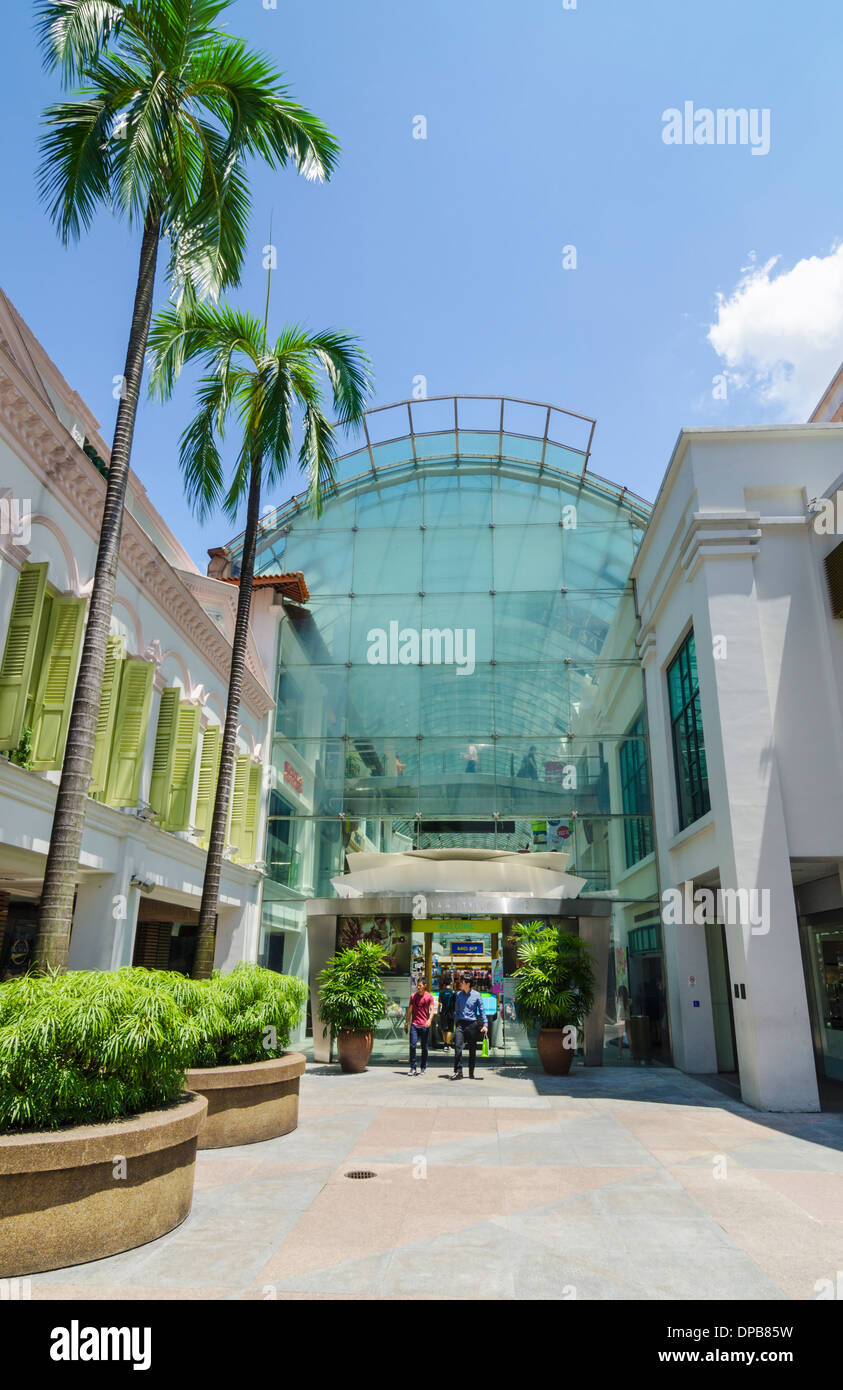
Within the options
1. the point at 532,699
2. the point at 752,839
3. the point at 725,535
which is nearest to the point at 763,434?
the point at 725,535

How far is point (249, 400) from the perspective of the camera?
14.1m

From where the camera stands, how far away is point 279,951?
21.5 meters

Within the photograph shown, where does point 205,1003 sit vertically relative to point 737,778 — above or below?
below

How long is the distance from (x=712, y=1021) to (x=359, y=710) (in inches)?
425

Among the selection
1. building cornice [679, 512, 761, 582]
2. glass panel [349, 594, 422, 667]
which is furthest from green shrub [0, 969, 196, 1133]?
glass panel [349, 594, 422, 667]

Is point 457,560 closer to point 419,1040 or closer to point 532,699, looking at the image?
point 532,699

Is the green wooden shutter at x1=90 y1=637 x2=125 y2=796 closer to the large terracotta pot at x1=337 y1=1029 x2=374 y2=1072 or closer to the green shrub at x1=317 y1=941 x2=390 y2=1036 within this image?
the green shrub at x1=317 y1=941 x2=390 y2=1036

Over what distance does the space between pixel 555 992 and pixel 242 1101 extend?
722 centimetres

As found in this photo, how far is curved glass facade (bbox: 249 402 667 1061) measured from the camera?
67.1 feet

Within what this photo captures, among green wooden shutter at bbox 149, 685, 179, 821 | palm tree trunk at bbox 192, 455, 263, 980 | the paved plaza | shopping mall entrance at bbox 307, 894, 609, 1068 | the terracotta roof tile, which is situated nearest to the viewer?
the paved plaza

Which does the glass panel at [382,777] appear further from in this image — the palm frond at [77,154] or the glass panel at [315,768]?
the palm frond at [77,154]

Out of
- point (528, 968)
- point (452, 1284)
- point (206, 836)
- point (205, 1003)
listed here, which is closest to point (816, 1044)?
point (528, 968)

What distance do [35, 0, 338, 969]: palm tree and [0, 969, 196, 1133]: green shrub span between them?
196 cm
